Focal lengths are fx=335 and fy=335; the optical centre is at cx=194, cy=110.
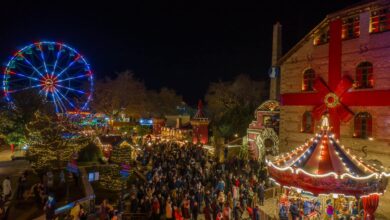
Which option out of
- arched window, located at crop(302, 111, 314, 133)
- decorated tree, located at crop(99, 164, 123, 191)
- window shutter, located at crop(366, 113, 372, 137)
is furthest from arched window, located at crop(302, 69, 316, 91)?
decorated tree, located at crop(99, 164, 123, 191)

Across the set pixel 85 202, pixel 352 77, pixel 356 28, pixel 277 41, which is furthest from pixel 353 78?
pixel 277 41

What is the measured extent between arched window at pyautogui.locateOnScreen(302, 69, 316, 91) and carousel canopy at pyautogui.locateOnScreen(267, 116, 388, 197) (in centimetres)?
625

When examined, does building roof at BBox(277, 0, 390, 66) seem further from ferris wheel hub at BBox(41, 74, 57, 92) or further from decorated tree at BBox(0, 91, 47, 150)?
ferris wheel hub at BBox(41, 74, 57, 92)

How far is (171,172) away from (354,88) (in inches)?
392

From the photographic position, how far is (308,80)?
1769cm

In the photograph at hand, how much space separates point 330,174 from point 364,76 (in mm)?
7210

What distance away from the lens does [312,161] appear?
11000 mm

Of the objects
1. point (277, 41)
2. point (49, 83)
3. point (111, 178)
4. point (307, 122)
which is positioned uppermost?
point (277, 41)

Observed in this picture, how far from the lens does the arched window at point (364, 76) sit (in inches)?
596

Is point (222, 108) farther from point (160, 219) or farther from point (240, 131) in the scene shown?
point (160, 219)

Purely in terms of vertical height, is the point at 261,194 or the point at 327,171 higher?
the point at 327,171

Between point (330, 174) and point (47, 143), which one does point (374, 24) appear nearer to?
point (330, 174)

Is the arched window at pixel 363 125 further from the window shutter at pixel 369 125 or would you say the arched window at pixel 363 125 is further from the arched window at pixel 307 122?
the arched window at pixel 307 122

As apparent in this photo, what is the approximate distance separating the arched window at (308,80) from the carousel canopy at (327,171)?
6.25 m
